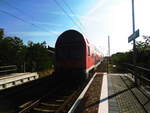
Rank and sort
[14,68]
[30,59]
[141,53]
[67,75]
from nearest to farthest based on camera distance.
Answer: [67,75]
[14,68]
[141,53]
[30,59]

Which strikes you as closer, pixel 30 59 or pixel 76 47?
pixel 76 47

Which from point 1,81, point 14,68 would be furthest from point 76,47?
point 14,68

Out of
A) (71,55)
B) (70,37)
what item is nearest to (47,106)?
(71,55)

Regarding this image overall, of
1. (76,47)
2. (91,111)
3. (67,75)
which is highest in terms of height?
(76,47)

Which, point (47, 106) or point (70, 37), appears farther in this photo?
point (70, 37)

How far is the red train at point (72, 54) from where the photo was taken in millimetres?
10922

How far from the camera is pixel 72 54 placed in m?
11.3

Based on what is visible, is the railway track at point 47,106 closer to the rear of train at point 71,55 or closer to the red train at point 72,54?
the rear of train at point 71,55

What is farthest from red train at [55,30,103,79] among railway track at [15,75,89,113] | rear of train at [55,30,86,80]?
railway track at [15,75,89,113]

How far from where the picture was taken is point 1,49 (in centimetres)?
1919

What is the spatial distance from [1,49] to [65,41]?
1081cm

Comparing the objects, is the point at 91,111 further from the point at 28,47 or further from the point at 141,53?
the point at 28,47

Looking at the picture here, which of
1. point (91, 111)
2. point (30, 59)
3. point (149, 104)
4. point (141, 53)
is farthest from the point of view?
point (30, 59)

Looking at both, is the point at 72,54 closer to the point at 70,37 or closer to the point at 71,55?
the point at 71,55
